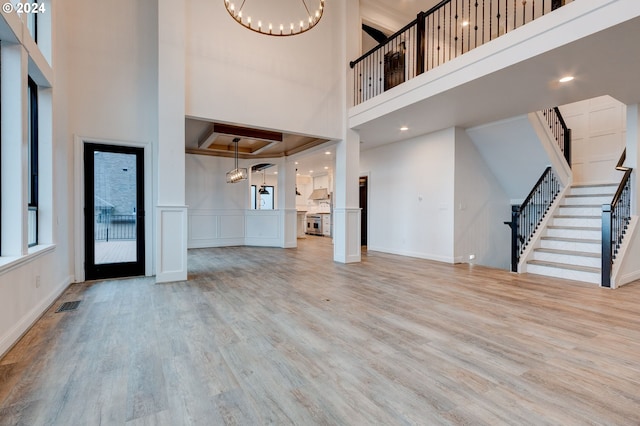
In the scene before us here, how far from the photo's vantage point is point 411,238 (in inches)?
271

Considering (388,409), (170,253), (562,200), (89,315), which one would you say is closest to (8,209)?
(89,315)

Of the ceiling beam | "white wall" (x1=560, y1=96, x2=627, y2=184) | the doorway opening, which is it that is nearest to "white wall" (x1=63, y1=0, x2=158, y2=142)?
the ceiling beam

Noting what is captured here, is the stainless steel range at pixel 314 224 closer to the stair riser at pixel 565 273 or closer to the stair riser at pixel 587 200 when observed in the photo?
the stair riser at pixel 587 200

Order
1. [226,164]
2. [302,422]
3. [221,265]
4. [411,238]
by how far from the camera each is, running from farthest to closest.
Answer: [226,164], [411,238], [221,265], [302,422]

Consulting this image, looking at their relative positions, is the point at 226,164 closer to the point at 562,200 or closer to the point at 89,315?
the point at 89,315

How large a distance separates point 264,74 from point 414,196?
4.05 metres

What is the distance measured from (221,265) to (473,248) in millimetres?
5169

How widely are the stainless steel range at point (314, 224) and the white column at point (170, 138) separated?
873cm

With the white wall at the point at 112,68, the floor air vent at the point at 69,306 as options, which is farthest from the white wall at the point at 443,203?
the floor air vent at the point at 69,306

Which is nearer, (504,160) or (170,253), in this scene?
(170,253)

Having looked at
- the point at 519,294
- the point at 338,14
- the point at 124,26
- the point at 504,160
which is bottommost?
the point at 519,294

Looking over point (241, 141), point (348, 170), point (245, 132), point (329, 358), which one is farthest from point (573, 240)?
point (241, 141)

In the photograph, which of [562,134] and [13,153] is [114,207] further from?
[562,134]

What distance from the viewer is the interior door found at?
4.51 meters
